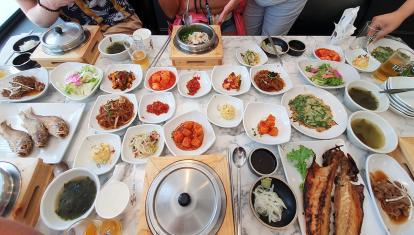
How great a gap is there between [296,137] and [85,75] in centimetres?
181

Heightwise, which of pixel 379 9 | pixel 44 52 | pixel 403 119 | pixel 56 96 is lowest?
pixel 379 9

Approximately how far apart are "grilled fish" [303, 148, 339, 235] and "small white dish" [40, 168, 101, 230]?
1174 mm

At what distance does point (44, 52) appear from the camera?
80.4 inches

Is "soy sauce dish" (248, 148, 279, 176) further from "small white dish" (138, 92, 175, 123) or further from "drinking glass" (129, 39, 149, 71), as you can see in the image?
"drinking glass" (129, 39, 149, 71)

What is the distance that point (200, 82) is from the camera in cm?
200

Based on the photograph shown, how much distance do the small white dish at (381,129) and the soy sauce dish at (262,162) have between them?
583mm

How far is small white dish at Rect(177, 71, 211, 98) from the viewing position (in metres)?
1.89

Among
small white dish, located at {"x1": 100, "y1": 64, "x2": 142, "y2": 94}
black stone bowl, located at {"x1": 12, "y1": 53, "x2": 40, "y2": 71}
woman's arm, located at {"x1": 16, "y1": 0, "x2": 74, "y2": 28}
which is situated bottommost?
small white dish, located at {"x1": 100, "y1": 64, "x2": 142, "y2": 94}

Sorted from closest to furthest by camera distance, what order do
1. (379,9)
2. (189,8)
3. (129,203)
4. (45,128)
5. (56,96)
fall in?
(129,203) → (45,128) → (56,96) → (189,8) → (379,9)

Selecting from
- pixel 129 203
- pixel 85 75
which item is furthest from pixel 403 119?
pixel 85 75

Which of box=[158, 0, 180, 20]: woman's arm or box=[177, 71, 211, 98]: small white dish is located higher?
box=[158, 0, 180, 20]: woman's arm

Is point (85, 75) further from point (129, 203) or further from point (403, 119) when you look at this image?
point (403, 119)

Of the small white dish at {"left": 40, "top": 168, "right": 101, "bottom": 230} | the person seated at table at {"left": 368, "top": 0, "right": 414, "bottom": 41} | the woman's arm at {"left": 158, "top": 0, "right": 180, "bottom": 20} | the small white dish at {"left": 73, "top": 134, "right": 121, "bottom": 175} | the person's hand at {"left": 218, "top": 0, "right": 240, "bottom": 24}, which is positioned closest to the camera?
the small white dish at {"left": 40, "top": 168, "right": 101, "bottom": 230}

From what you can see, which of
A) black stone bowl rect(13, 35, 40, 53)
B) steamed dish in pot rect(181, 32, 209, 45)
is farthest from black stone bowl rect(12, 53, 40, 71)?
steamed dish in pot rect(181, 32, 209, 45)
